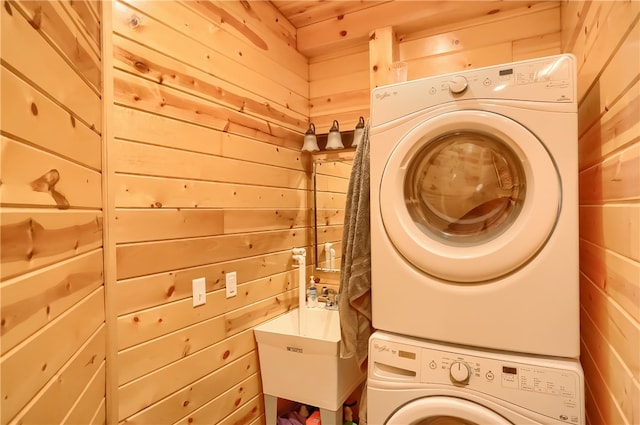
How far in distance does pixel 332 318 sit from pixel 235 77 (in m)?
1.40

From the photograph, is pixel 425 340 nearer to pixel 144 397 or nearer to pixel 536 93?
pixel 536 93

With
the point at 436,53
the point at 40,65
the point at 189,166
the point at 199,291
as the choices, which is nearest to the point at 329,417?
the point at 199,291

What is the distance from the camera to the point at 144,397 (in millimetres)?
1193

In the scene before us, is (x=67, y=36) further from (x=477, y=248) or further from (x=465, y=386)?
(x=465, y=386)

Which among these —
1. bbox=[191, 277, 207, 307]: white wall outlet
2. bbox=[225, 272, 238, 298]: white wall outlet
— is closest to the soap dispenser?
bbox=[225, 272, 238, 298]: white wall outlet

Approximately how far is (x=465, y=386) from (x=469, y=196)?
2.05 feet

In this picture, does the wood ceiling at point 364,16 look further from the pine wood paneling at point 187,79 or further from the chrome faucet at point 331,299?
the chrome faucet at point 331,299

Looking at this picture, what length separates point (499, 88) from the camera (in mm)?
1069

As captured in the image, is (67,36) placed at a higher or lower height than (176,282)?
higher

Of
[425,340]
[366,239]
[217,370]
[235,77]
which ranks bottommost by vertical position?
[217,370]

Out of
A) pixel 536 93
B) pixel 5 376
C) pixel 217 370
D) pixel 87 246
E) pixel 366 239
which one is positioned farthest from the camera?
pixel 217 370

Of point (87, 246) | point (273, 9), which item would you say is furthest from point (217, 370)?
point (273, 9)

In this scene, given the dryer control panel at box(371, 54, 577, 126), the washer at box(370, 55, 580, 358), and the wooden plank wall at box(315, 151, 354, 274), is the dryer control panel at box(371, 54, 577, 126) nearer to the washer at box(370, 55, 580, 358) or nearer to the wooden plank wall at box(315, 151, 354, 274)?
the washer at box(370, 55, 580, 358)

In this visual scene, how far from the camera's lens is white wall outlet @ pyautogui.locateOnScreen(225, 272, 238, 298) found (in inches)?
61.4
